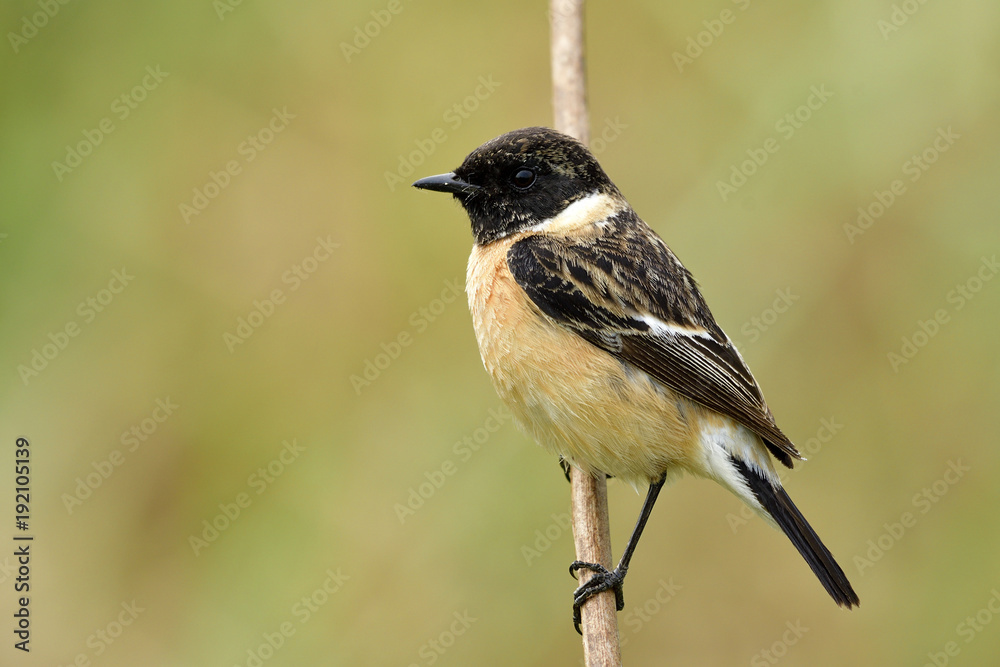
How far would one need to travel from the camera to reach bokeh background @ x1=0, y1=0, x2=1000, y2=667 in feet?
17.1

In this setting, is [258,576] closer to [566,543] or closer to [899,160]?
[566,543]

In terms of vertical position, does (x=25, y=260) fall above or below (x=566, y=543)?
below

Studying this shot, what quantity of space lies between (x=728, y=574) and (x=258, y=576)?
2910mm

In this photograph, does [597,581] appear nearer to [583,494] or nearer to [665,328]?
[583,494]

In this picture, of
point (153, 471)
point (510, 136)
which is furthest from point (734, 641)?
point (153, 471)

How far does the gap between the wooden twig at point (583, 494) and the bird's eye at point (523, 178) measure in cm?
39

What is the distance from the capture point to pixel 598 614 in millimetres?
3992

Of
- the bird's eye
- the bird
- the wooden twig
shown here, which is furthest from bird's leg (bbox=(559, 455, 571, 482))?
A: the bird's eye

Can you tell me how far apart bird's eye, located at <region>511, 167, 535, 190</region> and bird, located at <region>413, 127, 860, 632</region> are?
108 mm

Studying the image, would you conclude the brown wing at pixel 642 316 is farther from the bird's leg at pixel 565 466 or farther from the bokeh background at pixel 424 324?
the bokeh background at pixel 424 324

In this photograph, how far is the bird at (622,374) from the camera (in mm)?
4207

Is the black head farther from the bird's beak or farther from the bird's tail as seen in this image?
the bird's tail

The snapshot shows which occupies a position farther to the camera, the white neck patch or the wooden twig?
the white neck patch

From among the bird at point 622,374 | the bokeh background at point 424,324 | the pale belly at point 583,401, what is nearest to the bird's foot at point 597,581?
the bird at point 622,374
